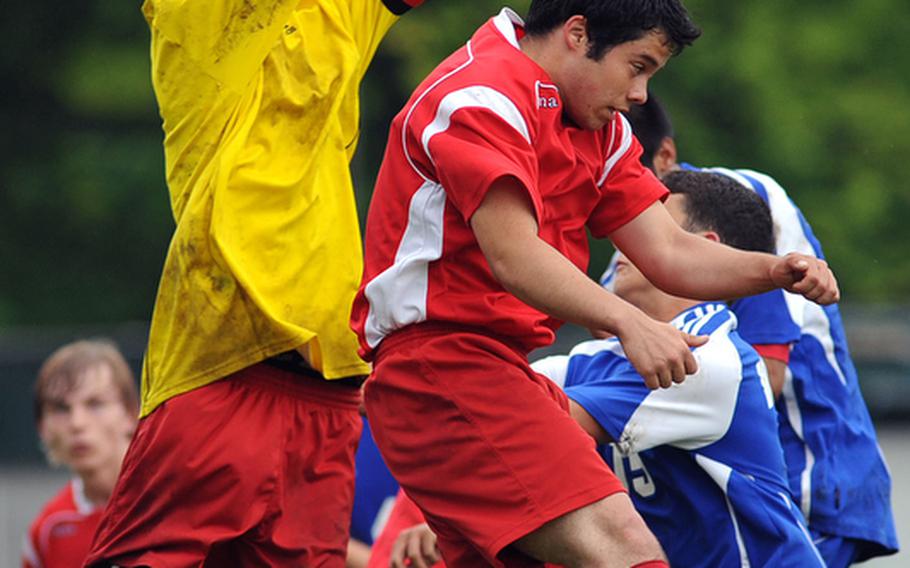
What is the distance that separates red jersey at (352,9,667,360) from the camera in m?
3.19

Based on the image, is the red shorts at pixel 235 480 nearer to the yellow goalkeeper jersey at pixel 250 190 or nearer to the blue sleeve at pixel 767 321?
the yellow goalkeeper jersey at pixel 250 190

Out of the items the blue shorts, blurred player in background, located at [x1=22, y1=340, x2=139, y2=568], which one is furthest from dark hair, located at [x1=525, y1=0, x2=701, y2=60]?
blurred player in background, located at [x1=22, y1=340, x2=139, y2=568]

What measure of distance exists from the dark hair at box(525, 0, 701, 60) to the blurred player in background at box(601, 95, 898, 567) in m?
1.19

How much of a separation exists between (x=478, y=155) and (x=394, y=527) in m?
1.71

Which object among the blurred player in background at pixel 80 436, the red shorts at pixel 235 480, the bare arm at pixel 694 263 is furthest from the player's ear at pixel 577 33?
the blurred player in background at pixel 80 436

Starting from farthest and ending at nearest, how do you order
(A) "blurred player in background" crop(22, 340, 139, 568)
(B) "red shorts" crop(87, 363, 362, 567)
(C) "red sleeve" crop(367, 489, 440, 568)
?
(A) "blurred player in background" crop(22, 340, 139, 568), (C) "red sleeve" crop(367, 489, 440, 568), (B) "red shorts" crop(87, 363, 362, 567)

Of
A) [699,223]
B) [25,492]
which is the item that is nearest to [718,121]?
[25,492]

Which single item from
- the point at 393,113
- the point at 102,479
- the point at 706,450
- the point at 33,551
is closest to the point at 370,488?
the point at 102,479

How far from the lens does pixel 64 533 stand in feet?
21.4

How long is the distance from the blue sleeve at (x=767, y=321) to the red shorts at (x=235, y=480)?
1139 mm

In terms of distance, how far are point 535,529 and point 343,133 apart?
1.39 metres

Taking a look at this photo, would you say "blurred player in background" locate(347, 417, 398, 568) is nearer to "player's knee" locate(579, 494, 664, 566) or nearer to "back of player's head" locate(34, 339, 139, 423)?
"back of player's head" locate(34, 339, 139, 423)

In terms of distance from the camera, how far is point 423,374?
3297 mm

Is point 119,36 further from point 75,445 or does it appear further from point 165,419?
point 165,419
